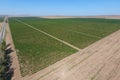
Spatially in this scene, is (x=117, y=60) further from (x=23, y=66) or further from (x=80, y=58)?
(x=23, y=66)

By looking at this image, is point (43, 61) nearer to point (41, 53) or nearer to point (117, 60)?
point (41, 53)

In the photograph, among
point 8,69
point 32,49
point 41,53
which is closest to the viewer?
point 8,69

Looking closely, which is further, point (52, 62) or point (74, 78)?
point (52, 62)

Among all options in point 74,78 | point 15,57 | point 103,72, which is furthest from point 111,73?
point 15,57

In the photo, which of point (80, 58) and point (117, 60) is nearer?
point (117, 60)

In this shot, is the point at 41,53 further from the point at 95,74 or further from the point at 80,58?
the point at 95,74

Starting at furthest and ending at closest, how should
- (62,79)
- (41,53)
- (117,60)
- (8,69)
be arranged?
(41,53)
(117,60)
(8,69)
(62,79)

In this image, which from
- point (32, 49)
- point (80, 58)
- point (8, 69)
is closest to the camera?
point (8, 69)

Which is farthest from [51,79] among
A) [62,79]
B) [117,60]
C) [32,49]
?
[32,49]
